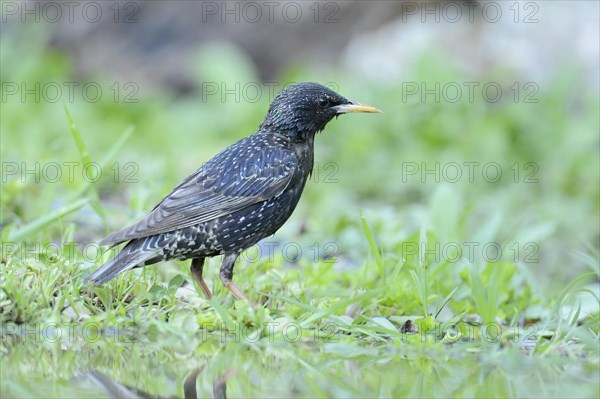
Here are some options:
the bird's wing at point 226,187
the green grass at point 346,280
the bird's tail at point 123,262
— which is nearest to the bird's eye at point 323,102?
the bird's wing at point 226,187

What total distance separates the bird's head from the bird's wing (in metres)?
0.23

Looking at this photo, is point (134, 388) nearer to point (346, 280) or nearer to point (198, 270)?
point (198, 270)

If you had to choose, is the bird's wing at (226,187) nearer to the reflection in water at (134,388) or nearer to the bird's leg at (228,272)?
the bird's leg at (228,272)

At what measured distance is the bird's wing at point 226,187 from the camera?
18.5 feet

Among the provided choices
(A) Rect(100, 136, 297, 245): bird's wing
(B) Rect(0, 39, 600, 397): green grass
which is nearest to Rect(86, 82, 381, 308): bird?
(A) Rect(100, 136, 297, 245): bird's wing

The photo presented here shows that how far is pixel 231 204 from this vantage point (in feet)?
18.9

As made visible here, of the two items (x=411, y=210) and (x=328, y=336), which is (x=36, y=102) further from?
(x=328, y=336)

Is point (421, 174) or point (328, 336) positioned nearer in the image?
point (328, 336)

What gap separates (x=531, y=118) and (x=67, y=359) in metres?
7.21

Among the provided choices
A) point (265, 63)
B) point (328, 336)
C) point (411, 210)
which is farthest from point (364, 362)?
point (265, 63)

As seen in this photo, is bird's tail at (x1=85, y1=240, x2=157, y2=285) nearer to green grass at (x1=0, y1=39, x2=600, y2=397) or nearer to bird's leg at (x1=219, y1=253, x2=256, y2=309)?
green grass at (x1=0, y1=39, x2=600, y2=397)

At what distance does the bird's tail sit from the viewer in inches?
202

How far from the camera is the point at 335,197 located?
9312 millimetres

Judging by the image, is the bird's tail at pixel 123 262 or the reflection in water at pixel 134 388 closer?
the reflection in water at pixel 134 388
